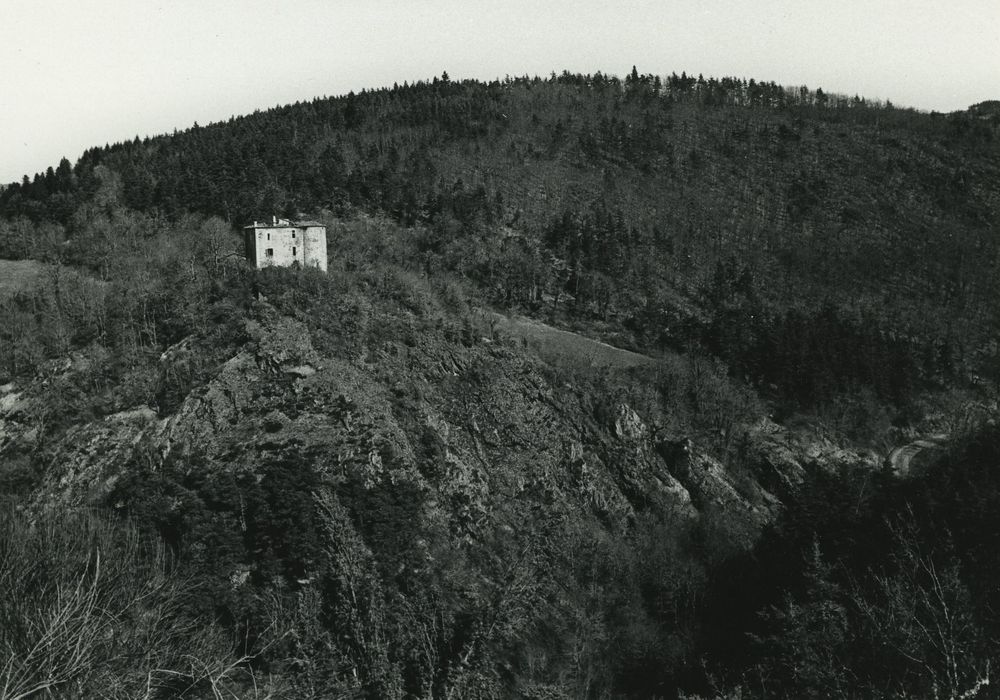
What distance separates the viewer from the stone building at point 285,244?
48.0 meters

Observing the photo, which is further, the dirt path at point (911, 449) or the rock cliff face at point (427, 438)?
the dirt path at point (911, 449)

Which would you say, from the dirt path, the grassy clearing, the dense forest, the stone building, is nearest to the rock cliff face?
the dense forest

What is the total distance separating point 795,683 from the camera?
22047 mm

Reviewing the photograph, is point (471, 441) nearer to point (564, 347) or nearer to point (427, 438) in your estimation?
point (427, 438)

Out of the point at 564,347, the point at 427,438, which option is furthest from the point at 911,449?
the point at 427,438

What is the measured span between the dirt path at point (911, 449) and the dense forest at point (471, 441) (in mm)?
1231

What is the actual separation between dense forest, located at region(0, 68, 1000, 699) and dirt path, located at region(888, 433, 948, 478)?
1231 millimetres

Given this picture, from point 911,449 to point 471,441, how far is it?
42608 millimetres

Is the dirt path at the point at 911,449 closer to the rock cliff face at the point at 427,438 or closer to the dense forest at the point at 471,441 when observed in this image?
the dense forest at the point at 471,441

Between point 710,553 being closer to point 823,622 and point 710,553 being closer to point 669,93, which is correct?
point 823,622

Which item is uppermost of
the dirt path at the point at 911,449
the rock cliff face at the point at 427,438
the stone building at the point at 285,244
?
the stone building at the point at 285,244

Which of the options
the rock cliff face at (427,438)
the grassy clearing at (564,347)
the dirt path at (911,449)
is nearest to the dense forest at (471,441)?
the rock cliff face at (427,438)

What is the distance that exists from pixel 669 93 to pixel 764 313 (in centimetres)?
9107

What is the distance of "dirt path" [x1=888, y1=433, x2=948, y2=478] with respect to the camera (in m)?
59.7
